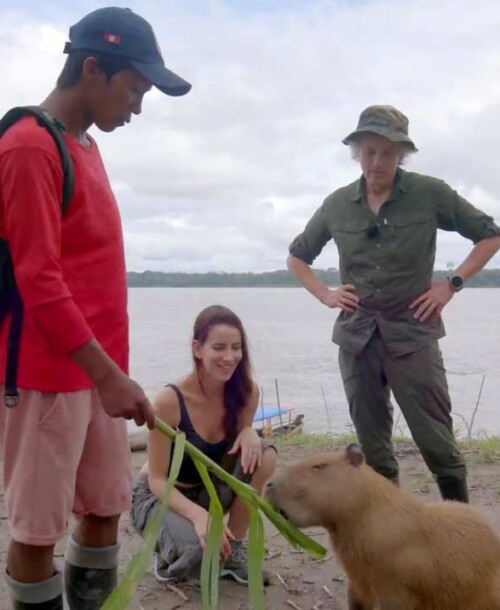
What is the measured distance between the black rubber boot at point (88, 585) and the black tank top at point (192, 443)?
1.00 m

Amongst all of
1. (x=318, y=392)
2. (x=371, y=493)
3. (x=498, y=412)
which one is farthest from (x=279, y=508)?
(x=318, y=392)

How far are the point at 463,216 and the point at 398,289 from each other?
1.54 ft

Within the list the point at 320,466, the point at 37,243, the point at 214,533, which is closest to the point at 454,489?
the point at 320,466

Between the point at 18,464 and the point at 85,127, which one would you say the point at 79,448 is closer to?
the point at 18,464

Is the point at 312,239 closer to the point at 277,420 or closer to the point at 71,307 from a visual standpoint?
the point at 71,307

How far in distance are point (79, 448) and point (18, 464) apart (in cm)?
19

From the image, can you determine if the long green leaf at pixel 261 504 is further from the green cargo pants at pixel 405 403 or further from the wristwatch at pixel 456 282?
the wristwatch at pixel 456 282

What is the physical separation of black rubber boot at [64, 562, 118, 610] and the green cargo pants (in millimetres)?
1664

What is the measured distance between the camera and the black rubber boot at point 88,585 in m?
3.06

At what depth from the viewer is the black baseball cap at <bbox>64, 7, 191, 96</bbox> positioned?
2.71 meters

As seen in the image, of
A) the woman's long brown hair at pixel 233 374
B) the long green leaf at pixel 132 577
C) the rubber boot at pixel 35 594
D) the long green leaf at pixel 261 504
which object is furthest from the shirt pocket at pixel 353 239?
the rubber boot at pixel 35 594

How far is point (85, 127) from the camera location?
2840mm

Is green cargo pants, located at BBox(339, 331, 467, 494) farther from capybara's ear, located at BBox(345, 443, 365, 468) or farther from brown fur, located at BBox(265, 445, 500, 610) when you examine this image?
capybara's ear, located at BBox(345, 443, 365, 468)

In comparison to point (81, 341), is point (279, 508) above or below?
below
